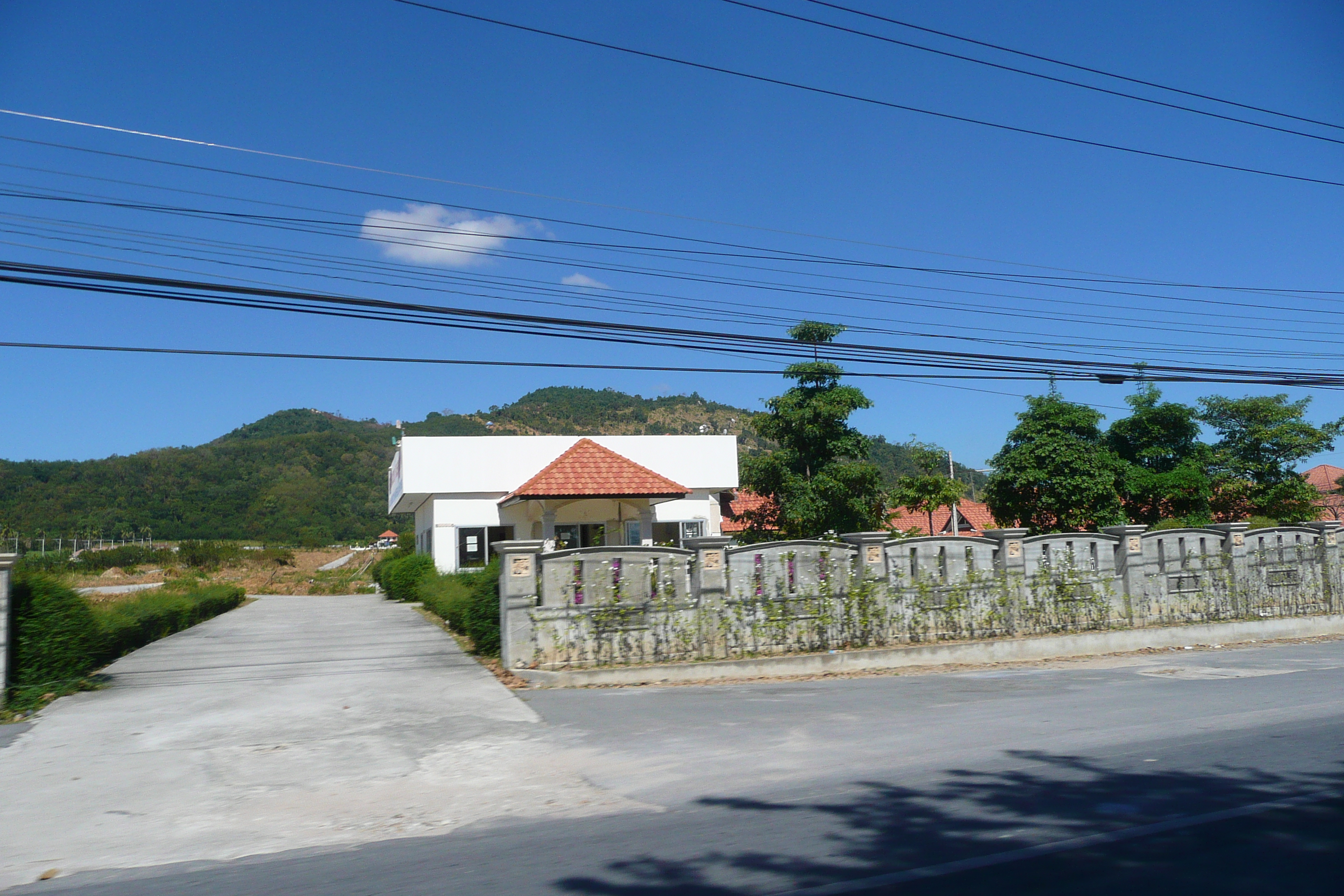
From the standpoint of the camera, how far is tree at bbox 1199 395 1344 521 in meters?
32.3

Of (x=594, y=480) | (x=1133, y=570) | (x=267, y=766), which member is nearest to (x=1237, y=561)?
(x=1133, y=570)

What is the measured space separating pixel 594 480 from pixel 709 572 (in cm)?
1176

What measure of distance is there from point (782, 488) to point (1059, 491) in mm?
8870

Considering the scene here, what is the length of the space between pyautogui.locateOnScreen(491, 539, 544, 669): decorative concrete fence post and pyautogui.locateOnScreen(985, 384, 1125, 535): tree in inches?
842

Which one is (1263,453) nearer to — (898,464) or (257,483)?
(898,464)

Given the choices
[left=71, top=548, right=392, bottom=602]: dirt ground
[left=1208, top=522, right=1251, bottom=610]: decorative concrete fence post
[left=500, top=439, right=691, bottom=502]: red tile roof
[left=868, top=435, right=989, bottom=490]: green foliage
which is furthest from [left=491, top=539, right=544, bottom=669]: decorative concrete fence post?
[left=868, top=435, right=989, bottom=490]: green foliage

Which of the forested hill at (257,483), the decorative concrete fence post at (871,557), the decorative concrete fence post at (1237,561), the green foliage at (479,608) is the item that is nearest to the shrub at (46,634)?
the green foliage at (479,608)

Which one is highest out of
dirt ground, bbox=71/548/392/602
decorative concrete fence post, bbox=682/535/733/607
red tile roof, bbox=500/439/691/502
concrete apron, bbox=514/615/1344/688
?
red tile roof, bbox=500/439/691/502

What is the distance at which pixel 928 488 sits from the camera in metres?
32.1

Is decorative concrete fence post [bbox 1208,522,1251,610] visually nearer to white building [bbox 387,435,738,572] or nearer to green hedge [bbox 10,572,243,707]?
white building [bbox 387,435,738,572]

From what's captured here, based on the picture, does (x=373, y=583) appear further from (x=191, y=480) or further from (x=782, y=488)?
(x=191, y=480)

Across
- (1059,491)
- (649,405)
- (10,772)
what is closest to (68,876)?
(10,772)

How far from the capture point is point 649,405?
428ft

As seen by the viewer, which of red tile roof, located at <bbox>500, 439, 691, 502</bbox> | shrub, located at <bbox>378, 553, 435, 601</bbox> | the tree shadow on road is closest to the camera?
the tree shadow on road
